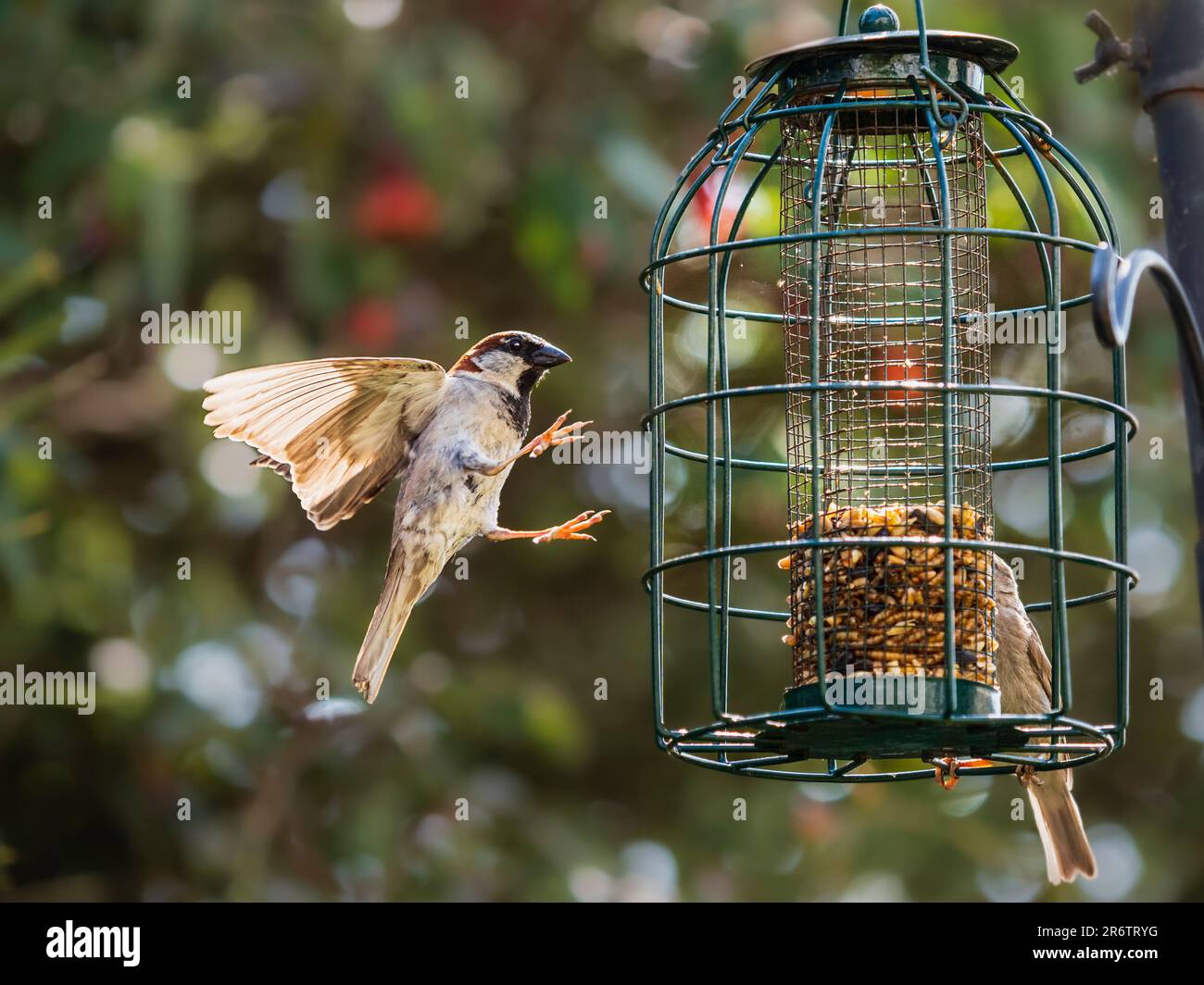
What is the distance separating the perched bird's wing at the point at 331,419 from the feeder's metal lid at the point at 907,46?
178 cm

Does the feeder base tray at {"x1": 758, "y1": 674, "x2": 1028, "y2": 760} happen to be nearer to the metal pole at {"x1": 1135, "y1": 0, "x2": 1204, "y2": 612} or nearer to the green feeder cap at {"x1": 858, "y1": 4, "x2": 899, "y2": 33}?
the metal pole at {"x1": 1135, "y1": 0, "x2": 1204, "y2": 612}

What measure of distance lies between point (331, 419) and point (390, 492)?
346 cm

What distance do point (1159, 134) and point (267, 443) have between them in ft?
9.92

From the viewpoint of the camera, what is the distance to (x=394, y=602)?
6.73 m

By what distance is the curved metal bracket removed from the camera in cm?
416

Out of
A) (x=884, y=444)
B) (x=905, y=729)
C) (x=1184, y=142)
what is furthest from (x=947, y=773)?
(x=1184, y=142)

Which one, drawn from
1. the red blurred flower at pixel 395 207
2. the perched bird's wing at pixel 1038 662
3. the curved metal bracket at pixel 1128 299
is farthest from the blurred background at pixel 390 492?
the curved metal bracket at pixel 1128 299

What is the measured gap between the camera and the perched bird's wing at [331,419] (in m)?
6.21

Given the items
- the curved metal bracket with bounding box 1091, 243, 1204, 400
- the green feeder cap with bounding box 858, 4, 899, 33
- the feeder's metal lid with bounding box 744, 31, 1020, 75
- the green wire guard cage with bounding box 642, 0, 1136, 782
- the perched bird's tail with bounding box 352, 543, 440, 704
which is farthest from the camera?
the perched bird's tail with bounding box 352, 543, 440, 704

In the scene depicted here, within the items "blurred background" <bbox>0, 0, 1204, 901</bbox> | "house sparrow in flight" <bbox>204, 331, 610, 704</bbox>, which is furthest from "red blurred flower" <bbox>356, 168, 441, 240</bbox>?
"house sparrow in flight" <bbox>204, 331, 610, 704</bbox>

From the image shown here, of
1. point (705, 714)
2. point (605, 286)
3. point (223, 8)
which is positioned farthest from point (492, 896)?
point (223, 8)

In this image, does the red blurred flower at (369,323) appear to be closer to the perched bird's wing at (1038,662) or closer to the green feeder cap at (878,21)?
the perched bird's wing at (1038,662)

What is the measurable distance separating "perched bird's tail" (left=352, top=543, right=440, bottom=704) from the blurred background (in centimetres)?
282

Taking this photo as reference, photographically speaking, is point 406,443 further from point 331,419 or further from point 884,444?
point 884,444
